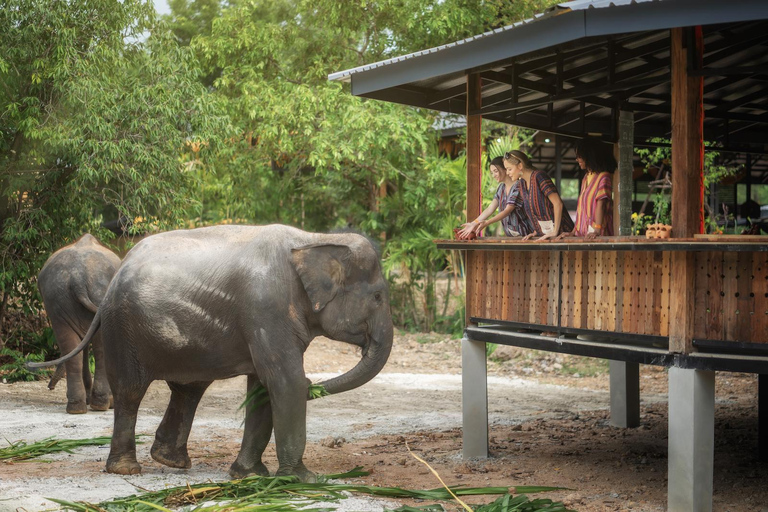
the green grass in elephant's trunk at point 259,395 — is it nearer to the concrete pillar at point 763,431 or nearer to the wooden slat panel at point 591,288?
the wooden slat panel at point 591,288

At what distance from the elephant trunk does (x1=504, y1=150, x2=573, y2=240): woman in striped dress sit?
5.98 feet

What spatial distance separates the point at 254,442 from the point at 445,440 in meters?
2.65

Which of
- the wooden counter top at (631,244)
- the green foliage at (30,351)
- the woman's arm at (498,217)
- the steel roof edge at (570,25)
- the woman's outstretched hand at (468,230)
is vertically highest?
the steel roof edge at (570,25)

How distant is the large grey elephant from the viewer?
663 centimetres

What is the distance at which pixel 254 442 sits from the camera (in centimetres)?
692

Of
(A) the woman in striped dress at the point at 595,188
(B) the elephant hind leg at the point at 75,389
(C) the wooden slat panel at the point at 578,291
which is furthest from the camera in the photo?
(B) the elephant hind leg at the point at 75,389

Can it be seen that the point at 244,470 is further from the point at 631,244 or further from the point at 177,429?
the point at 631,244

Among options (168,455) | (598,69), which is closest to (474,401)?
(168,455)

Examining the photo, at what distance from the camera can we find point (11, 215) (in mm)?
12867

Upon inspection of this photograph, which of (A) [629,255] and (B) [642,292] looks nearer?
(B) [642,292]

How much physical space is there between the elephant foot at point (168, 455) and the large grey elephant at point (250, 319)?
25 centimetres

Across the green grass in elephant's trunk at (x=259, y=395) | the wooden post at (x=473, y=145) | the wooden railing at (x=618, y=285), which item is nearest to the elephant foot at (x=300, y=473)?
the green grass in elephant's trunk at (x=259, y=395)

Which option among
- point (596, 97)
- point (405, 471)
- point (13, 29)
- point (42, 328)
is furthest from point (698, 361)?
point (42, 328)

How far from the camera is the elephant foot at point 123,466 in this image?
686 cm
